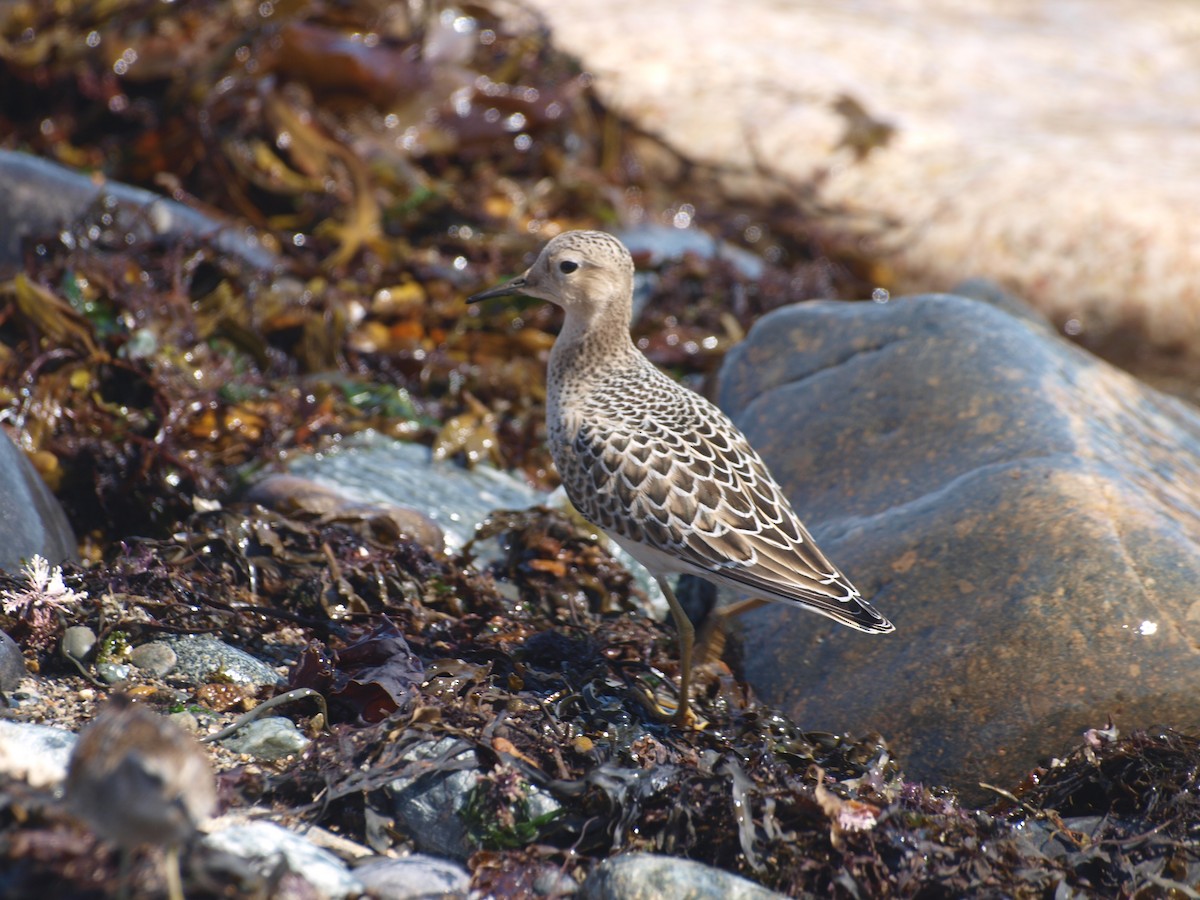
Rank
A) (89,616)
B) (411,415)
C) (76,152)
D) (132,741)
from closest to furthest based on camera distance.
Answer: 1. (132,741)
2. (89,616)
3. (411,415)
4. (76,152)

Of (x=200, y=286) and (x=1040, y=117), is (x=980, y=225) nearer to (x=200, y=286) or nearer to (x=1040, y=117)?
(x=1040, y=117)

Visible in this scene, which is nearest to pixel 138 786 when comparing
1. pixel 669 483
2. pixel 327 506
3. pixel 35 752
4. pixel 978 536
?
pixel 35 752

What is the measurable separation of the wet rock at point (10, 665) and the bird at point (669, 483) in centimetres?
186

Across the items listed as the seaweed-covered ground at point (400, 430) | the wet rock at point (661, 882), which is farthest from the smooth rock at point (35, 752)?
the wet rock at point (661, 882)

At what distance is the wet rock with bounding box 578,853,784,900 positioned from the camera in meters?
2.96

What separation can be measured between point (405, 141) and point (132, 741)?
5.90 meters

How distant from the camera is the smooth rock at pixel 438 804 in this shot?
3.27 metres

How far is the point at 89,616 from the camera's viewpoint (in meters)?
3.89

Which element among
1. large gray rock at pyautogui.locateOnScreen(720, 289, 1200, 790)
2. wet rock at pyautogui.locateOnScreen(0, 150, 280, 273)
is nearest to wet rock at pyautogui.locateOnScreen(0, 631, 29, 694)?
large gray rock at pyautogui.locateOnScreen(720, 289, 1200, 790)

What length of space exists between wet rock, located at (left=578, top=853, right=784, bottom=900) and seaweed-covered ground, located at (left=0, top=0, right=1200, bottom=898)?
18 centimetres

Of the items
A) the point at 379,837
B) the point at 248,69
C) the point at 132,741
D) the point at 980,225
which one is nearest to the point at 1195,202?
the point at 980,225

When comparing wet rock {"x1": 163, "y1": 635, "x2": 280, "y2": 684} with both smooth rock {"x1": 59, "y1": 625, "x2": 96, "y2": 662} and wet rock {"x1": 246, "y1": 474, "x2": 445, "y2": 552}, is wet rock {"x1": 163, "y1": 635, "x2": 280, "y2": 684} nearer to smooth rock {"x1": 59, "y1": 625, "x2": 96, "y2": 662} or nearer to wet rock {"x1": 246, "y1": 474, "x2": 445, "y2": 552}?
smooth rock {"x1": 59, "y1": 625, "x2": 96, "y2": 662}

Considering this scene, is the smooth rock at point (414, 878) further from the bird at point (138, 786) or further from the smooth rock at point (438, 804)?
the bird at point (138, 786)

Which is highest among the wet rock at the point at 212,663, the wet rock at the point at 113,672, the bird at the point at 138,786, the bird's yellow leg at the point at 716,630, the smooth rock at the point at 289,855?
the bird at the point at 138,786
